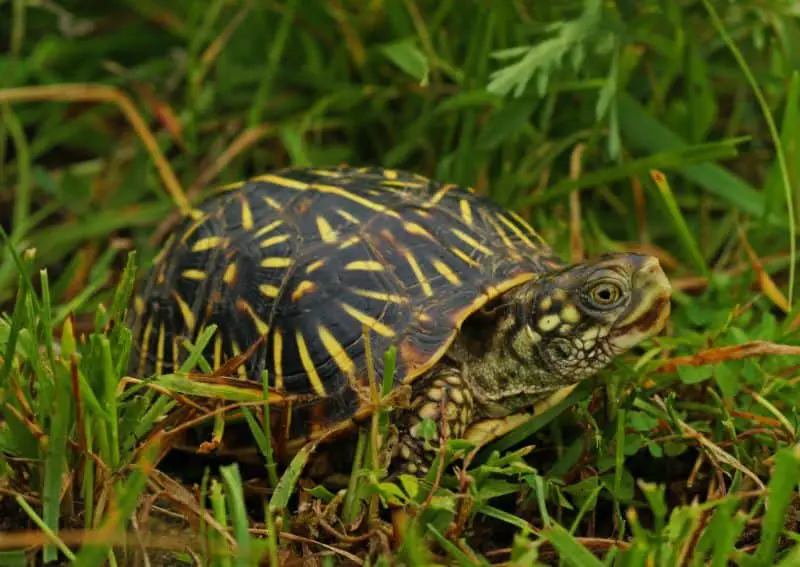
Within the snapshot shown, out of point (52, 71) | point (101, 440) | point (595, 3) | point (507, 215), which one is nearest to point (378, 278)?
point (507, 215)

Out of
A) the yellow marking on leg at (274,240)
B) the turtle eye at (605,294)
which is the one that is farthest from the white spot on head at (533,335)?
the yellow marking on leg at (274,240)

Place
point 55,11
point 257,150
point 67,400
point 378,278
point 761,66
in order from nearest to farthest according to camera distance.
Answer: point 67,400, point 378,278, point 761,66, point 257,150, point 55,11

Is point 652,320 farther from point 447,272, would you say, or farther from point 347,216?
point 347,216

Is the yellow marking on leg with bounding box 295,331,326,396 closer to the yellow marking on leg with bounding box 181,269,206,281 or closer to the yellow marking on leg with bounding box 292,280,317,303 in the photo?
the yellow marking on leg with bounding box 292,280,317,303

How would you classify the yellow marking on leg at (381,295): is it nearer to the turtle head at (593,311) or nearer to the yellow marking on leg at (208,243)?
the turtle head at (593,311)

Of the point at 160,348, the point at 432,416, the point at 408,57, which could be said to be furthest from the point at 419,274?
the point at 408,57

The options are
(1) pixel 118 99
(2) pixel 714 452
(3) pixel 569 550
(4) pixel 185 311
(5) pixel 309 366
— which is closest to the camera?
(3) pixel 569 550

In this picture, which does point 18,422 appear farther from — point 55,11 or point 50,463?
point 55,11
